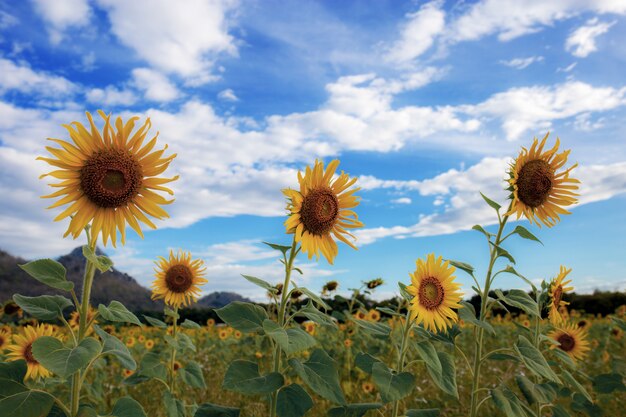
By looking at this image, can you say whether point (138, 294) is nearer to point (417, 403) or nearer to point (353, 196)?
point (417, 403)

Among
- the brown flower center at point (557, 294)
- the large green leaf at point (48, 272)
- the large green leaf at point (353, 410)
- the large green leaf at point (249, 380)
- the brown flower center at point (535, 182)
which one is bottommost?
the large green leaf at point (353, 410)

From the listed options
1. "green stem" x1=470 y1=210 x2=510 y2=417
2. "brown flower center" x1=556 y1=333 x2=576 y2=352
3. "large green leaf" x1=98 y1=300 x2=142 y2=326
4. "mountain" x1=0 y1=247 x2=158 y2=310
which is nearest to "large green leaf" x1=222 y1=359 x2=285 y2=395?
"large green leaf" x1=98 y1=300 x2=142 y2=326

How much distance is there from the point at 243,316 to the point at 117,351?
0.66 meters

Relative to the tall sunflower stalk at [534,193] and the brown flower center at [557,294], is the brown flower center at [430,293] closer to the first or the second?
the tall sunflower stalk at [534,193]

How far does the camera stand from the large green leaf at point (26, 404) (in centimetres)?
235

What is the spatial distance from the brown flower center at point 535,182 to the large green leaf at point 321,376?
6.36 ft

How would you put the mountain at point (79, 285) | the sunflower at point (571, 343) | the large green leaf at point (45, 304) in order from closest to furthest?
the large green leaf at point (45, 304) < the sunflower at point (571, 343) < the mountain at point (79, 285)

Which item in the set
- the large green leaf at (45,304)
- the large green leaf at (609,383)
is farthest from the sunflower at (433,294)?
the large green leaf at (609,383)

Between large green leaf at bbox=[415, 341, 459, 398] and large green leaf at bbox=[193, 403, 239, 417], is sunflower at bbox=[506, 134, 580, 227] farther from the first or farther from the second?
large green leaf at bbox=[193, 403, 239, 417]

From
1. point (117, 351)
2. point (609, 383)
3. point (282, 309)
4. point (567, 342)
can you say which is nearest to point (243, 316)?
point (282, 309)

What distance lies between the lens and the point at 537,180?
3.67m

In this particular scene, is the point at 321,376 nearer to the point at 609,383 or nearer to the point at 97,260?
the point at 97,260

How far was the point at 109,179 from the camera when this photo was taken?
2.85 m

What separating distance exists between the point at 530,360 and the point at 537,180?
1.32m
